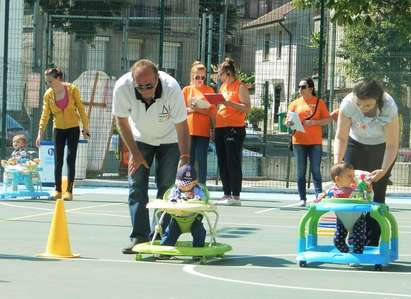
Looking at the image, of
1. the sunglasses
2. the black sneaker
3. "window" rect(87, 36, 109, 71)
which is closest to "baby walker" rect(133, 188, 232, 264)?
the black sneaker

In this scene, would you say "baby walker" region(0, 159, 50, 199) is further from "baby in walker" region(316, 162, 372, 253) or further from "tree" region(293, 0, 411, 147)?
"baby in walker" region(316, 162, 372, 253)

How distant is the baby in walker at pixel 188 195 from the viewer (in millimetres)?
8953

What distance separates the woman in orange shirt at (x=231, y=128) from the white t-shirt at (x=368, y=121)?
205 inches

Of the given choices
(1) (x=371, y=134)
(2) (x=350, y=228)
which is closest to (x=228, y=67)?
(1) (x=371, y=134)

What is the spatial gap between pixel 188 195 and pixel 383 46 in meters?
10.4

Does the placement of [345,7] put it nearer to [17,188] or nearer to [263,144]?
[263,144]

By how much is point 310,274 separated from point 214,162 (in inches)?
490

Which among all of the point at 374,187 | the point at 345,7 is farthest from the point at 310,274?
the point at 345,7

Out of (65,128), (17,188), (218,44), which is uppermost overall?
(218,44)

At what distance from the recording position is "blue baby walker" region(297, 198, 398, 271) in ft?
28.0

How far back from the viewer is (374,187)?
368 inches

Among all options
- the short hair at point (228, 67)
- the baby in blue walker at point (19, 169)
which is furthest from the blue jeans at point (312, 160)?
the baby in blue walker at point (19, 169)

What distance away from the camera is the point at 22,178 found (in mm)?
16250

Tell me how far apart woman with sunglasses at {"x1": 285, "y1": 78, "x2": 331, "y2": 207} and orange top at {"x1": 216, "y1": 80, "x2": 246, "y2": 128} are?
73 cm
